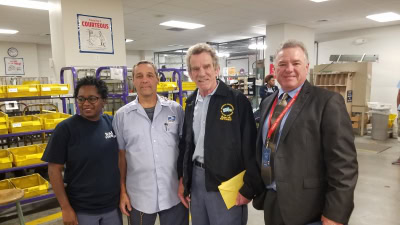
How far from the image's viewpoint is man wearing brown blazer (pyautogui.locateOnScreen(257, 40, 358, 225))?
1349mm

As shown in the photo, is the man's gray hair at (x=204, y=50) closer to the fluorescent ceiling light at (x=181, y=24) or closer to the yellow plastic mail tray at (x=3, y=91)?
the yellow plastic mail tray at (x=3, y=91)

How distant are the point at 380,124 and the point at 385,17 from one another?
3.25 meters

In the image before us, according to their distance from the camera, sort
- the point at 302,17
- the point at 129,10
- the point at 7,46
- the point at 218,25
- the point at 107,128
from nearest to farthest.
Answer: the point at 107,128 < the point at 129,10 < the point at 302,17 < the point at 218,25 < the point at 7,46

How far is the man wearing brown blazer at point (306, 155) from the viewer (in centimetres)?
135

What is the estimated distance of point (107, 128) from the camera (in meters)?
1.91

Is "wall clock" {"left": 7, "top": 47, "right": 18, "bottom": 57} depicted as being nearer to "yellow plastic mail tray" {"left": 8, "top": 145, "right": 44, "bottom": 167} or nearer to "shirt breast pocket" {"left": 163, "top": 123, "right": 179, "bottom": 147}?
"yellow plastic mail tray" {"left": 8, "top": 145, "right": 44, "bottom": 167}

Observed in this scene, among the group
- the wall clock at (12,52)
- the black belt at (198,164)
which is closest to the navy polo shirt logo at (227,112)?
the black belt at (198,164)

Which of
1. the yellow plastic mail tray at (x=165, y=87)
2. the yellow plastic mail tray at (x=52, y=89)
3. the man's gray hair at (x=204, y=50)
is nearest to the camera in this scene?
the man's gray hair at (x=204, y=50)

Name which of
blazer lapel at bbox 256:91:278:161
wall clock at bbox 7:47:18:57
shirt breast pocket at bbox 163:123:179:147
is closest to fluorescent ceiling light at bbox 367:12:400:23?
blazer lapel at bbox 256:91:278:161

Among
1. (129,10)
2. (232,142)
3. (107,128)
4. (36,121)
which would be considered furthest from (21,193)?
(129,10)

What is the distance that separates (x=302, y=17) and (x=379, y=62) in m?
3.86

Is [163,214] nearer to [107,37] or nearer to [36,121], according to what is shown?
[36,121]

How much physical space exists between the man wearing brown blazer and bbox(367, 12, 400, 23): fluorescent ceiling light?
26.5 feet

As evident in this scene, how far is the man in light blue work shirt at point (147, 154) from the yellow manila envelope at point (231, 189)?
0.43m
